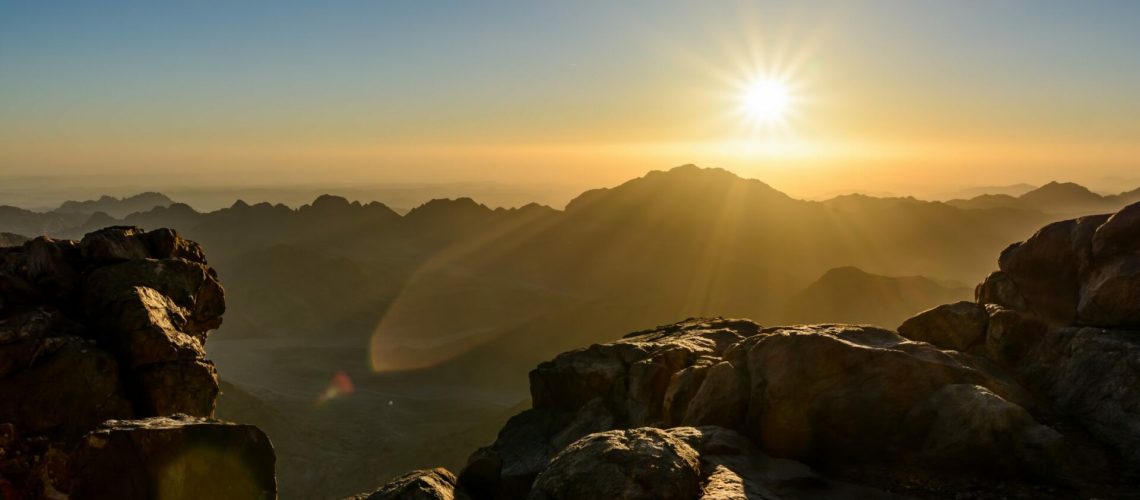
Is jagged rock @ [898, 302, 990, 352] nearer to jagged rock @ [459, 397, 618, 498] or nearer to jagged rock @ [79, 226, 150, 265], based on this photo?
jagged rock @ [459, 397, 618, 498]

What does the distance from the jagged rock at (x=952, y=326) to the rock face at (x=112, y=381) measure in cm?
2215

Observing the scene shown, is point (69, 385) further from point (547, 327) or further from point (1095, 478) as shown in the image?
point (547, 327)

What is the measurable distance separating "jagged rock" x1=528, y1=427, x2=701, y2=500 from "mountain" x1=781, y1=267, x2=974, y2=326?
9742 centimetres

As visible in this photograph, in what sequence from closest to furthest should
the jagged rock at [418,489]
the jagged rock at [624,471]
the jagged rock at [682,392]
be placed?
the jagged rock at [624,471] < the jagged rock at [418,489] < the jagged rock at [682,392]

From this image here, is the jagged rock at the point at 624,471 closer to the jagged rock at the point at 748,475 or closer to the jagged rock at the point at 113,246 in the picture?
the jagged rock at the point at 748,475

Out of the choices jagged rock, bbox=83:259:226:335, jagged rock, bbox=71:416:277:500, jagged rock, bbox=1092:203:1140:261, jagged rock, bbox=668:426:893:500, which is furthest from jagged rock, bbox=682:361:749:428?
jagged rock, bbox=83:259:226:335

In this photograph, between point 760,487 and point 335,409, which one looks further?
point 335,409

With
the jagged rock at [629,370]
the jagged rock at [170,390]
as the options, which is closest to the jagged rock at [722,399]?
the jagged rock at [629,370]

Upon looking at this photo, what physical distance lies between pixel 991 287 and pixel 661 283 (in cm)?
13170

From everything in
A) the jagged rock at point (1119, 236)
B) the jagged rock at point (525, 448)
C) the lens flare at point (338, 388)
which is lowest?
the lens flare at point (338, 388)

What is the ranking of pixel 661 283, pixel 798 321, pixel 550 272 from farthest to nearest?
pixel 550 272 < pixel 661 283 < pixel 798 321

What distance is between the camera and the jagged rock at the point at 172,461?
672 inches

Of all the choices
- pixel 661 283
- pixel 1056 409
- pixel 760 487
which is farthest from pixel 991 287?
pixel 661 283

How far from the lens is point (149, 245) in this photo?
92.8 ft
